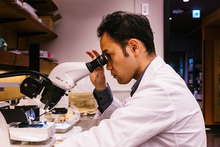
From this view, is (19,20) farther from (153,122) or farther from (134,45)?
(153,122)

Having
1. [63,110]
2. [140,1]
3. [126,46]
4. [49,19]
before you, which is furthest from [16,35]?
[126,46]

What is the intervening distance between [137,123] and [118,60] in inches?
15.1

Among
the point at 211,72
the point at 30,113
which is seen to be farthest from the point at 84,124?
the point at 211,72

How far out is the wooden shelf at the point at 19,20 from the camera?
1620 mm

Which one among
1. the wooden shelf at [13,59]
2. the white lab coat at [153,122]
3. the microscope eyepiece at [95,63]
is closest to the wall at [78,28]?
the wooden shelf at [13,59]

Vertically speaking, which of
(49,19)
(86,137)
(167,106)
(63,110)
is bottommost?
(63,110)

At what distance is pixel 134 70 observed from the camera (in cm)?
100

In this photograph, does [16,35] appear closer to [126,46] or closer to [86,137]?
[126,46]

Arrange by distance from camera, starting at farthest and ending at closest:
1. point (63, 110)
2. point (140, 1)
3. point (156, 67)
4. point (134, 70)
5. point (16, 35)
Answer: point (140, 1), point (16, 35), point (63, 110), point (134, 70), point (156, 67)

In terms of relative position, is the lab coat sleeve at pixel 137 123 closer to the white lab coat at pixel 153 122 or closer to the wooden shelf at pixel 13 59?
the white lab coat at pixel 153 122

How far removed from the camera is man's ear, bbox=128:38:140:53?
957mm

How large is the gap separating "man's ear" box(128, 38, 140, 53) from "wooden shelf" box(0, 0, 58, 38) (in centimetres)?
107

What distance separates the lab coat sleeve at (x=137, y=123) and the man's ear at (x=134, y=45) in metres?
0.29

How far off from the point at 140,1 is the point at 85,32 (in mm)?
927
